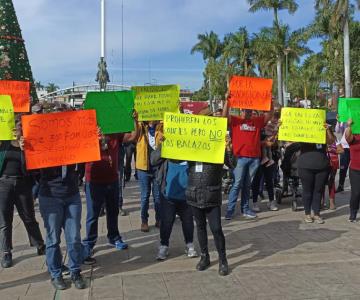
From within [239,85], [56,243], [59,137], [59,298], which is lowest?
[59,298]

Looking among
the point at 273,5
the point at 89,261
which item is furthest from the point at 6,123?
the point at 273,5

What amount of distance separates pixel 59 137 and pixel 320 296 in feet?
10.00

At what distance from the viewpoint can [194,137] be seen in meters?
5.76

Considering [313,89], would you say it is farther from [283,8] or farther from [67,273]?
[67,273]

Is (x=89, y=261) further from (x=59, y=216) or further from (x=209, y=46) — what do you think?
(x=209, y=46)

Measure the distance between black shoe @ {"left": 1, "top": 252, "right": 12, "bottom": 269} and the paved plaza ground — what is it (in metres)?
0.09

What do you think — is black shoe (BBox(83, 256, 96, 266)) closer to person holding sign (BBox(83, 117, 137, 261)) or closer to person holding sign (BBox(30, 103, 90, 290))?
person holding sign (BBox(83, 117, 137, 261))

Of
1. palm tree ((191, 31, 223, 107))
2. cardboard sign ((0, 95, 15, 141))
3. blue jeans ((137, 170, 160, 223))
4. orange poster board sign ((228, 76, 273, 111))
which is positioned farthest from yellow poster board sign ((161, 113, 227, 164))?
palm tree ((191, 31, 223, 107))

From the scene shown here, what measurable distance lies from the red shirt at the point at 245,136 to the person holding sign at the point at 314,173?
2.65 ft

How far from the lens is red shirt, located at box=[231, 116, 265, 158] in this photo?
846 centimetres

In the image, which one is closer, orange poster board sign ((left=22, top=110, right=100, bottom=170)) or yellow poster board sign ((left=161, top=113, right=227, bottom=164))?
orange poster board sign ((left=22, top=110, right=100, bottom=170))

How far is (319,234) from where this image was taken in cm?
731

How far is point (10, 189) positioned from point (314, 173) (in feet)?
15.0

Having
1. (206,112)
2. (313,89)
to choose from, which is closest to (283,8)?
(313,89)
